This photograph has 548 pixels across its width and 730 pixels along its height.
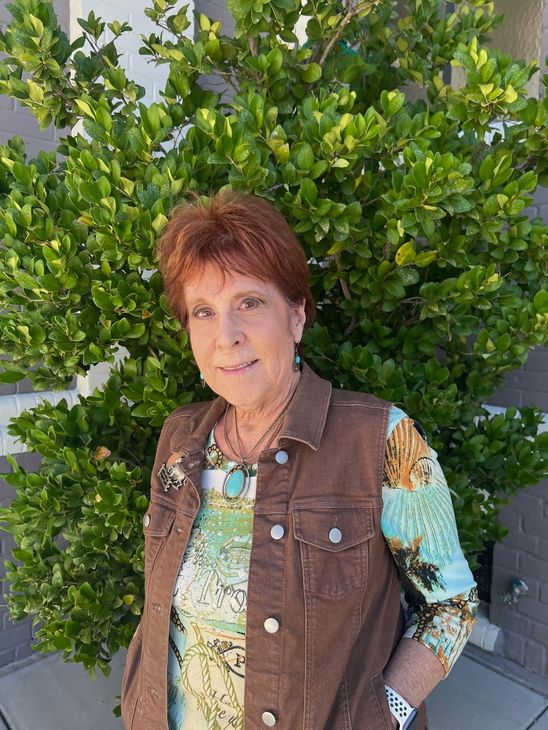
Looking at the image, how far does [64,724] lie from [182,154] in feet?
9.03

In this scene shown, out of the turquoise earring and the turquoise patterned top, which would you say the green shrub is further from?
the turquoise patterned top

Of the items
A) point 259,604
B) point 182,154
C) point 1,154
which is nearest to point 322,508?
point 259,604

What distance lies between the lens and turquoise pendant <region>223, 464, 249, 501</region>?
4.63 ft

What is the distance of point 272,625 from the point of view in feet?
4.06

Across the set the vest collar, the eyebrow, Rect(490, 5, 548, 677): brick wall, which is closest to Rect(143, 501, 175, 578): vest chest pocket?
the vest collar

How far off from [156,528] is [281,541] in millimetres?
398

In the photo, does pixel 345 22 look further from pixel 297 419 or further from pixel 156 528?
pixel 156 528

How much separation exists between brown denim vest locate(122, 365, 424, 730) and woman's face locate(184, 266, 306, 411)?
0.38ft

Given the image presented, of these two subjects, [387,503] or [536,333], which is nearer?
[387,503]

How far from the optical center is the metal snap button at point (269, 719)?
48.3 inches

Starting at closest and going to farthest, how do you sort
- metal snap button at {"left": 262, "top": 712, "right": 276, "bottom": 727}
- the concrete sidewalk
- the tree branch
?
metal snap button at {"left": 262, "top": 712, "right": 276, "bottom": 727}
the tree branch
the concrete sidewalk

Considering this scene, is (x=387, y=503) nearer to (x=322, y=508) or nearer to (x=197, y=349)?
(x=322, y=508)

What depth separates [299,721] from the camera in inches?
48.1

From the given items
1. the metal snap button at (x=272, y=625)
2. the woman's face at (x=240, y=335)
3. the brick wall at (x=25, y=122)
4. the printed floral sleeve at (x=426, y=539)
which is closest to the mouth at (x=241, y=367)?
the woman's face at (x=240, y=335)
